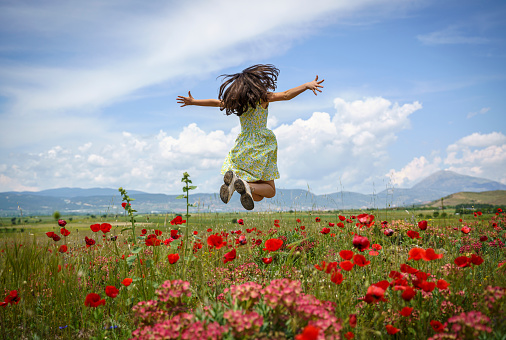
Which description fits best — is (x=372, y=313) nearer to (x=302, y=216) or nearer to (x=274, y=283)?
(x=274, y=283)

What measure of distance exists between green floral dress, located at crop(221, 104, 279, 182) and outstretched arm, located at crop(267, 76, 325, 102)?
34cm

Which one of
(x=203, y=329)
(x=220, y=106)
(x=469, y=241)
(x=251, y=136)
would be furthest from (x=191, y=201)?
(x=469, y=241)

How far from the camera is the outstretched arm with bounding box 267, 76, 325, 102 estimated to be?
228 inches

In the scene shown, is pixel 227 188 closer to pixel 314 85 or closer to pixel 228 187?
pixel 228 187

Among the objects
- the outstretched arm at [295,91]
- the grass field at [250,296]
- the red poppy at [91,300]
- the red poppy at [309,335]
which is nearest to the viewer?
the red poppy at [309,335]

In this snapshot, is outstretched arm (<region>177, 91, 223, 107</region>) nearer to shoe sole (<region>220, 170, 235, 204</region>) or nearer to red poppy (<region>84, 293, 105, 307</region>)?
shoe sole (<region>220, 170, 235, 204</region>)

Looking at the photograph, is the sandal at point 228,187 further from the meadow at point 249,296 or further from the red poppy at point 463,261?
the red poppy at point 463,261

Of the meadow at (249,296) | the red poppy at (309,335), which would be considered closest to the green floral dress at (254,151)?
the meadow at (249,296)

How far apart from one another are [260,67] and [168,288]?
17.8 feet

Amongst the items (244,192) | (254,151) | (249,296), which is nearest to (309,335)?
(249,296)

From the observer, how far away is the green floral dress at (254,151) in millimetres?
6086

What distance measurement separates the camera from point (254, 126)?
21.0 feet

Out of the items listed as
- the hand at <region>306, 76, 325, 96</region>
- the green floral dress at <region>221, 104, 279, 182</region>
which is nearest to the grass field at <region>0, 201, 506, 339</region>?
the green floral dress at <region>221, 104, 279, 182</region>

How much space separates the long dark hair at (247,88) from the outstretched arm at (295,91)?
168 mm
